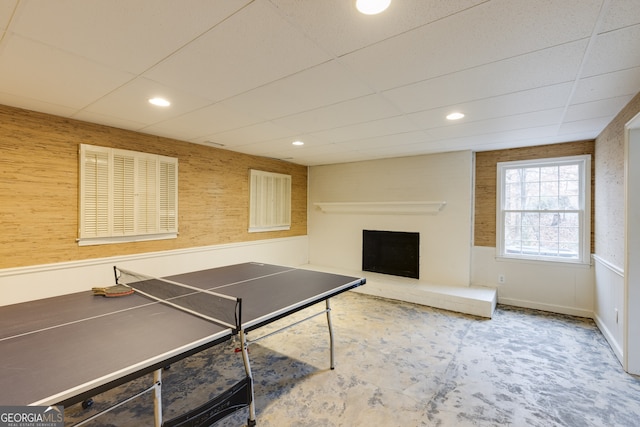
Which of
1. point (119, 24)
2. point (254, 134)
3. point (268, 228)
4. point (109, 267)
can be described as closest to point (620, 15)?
point (119, 24)

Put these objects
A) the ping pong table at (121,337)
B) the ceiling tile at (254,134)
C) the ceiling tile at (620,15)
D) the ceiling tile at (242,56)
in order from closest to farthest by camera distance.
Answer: the ping pong table at (121,337), the ceiling tile at (620,15), the ceiling tile at (242,56), the ceiling tile at (254,134)

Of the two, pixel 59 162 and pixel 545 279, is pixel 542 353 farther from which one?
pixel 59 162

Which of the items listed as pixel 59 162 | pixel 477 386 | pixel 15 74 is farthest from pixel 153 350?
pixel 59 162

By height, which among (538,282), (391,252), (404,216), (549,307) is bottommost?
(549,307)

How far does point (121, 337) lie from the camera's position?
1.52 meters

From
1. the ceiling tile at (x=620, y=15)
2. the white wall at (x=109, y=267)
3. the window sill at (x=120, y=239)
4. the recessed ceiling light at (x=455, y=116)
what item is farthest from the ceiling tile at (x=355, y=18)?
the white wall at (x=109, y=267)

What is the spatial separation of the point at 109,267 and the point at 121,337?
97.4 inches

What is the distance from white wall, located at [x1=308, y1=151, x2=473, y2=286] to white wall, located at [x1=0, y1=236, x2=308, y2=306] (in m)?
1.11

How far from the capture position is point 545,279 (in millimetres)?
4324

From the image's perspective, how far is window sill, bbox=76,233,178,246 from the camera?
3.31m

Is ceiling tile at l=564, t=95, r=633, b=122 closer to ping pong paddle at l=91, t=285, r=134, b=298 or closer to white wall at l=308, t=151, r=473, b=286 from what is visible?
white wall at l=308, t=151, r=473, b=286

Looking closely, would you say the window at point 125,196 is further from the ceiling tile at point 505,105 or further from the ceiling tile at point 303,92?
the ceiling tile at point 505,105

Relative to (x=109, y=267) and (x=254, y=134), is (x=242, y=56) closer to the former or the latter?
(x=254, y=134)

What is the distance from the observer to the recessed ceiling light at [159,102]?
260 cm
